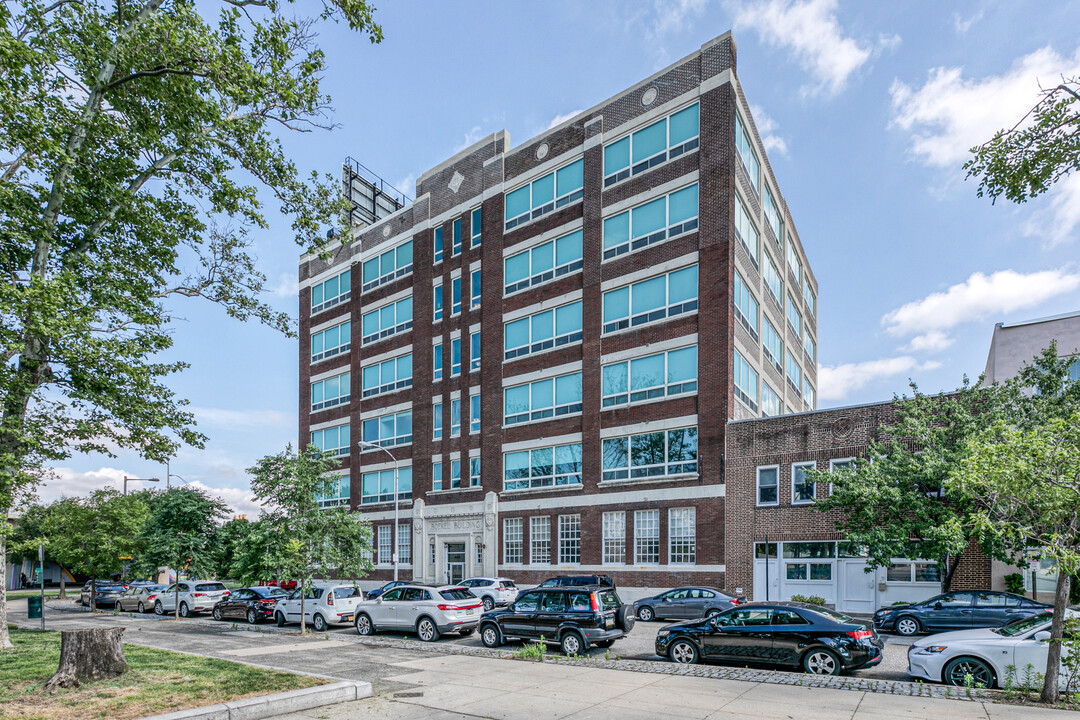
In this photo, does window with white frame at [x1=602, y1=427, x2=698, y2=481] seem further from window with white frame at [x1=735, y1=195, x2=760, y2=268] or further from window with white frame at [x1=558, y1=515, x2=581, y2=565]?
window with white frame at [x1=735, y1=195, x2=760, y2=268]

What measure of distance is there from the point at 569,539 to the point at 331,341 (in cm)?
2470

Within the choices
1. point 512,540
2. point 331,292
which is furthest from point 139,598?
point 331,292

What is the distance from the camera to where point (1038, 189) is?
866 centimetres

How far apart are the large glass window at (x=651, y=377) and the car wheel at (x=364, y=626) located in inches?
605

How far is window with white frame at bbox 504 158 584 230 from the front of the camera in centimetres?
3762

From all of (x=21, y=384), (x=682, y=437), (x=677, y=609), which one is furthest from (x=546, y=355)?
(x=21, y=384)

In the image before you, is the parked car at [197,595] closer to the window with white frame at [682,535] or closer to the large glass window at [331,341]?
the window with white frame at [682,535]

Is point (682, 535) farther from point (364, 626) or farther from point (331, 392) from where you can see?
point (331, 392)

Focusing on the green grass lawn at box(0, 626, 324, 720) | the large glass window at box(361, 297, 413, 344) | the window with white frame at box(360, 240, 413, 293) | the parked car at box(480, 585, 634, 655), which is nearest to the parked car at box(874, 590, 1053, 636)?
the parked car at box(480, 585, 634, 655)

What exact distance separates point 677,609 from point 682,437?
26.8ft

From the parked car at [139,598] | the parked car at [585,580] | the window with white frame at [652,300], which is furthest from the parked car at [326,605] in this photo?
the window with white frame at [652,300]

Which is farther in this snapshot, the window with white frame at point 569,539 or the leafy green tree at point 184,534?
the window with white frame at point 569,539

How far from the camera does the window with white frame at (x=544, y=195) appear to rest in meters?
37.6

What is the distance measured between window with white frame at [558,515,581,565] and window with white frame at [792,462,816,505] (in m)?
10.1
